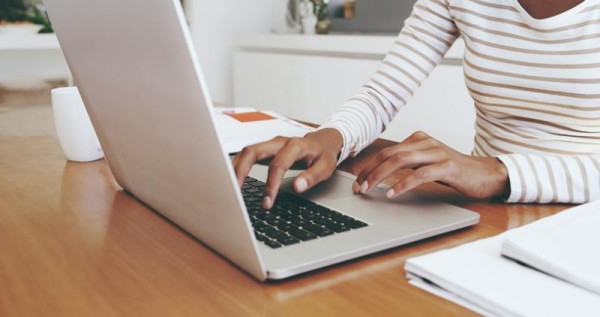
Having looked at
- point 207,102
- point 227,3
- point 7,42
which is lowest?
point 7,42

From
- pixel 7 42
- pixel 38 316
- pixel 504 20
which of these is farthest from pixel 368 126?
pixel 7 42

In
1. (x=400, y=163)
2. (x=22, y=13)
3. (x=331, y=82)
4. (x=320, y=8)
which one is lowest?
(x=331, y=82)

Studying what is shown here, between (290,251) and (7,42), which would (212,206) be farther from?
(7,42)

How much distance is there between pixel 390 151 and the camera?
0.69 m

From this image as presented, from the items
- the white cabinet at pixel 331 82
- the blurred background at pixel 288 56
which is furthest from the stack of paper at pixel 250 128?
the white cabinet at pixel 331 82

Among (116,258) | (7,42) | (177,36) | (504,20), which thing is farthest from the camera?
(7,42)

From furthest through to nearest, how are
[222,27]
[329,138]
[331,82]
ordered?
[222,27]
[331,82]
[329,138]

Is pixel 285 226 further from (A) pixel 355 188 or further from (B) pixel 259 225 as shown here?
(A) pixel 355 188

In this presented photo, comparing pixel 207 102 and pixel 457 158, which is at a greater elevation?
pixel 207 102

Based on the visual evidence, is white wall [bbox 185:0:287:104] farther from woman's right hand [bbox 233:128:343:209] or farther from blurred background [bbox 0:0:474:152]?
woman's right hand [bbox 233:128:343:209]

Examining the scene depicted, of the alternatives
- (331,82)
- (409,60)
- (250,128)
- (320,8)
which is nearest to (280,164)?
(250,128)

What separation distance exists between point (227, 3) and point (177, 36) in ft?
9.49

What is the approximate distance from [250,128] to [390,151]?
39cm

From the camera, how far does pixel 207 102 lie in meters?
0.40
